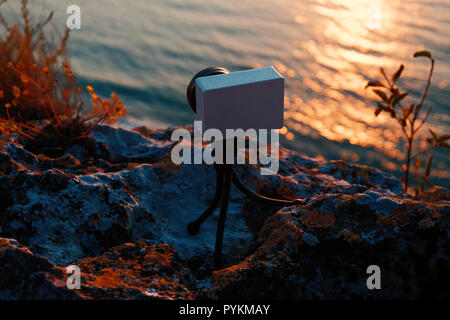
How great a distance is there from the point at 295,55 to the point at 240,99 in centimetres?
473

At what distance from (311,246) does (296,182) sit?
0.92 metres

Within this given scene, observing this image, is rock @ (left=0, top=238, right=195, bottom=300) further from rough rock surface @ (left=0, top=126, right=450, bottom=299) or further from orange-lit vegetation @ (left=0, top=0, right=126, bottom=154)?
orange-lit vegetation @ (left=0, top=0, right=126, bottom=154)

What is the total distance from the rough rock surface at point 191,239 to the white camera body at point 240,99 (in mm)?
408

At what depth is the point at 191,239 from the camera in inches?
75.5

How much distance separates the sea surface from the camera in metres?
4.67

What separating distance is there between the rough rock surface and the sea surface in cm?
262

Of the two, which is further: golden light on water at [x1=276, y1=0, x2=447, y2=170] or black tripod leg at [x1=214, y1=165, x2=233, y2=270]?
golden light on water at [x1=276, y1=0, x2=447, y2=170]

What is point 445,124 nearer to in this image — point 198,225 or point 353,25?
point 353,25

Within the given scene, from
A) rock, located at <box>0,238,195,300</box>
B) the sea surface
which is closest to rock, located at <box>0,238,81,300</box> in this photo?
rock, located at <box>0,238,195,300</box>

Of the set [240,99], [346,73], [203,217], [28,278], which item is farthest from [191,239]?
[346,73]

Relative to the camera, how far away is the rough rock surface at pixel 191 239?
4.30 ft

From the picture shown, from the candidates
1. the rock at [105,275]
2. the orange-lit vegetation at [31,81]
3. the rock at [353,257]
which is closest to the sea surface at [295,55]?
the orange-lit vegetation at [31,81]

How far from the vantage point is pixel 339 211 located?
1.58 meters

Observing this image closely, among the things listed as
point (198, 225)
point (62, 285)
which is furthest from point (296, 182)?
point (62, 285)
